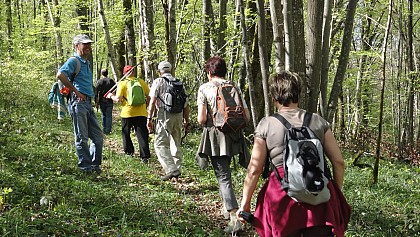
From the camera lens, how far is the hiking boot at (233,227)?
180 inches

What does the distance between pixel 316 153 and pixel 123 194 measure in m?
3.46

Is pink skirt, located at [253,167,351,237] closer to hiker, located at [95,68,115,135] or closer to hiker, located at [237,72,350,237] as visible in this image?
hiker, located at [237,72,350,237]

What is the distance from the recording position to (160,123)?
22.8 ft

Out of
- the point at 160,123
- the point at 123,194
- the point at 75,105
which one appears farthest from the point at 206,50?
the point at 123,194

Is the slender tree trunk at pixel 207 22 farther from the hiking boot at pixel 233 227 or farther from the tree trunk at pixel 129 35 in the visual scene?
the hiking boot at pixel 233 227

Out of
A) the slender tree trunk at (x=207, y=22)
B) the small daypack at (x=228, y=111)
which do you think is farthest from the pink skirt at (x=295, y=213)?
the slender tree trunk at (x=207, y=22)

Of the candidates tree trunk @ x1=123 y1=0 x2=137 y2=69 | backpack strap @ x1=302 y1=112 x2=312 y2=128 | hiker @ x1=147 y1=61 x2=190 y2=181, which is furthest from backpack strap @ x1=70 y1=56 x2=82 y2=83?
tree trunk @ x1=123 y1=0 x2=137 y2=69

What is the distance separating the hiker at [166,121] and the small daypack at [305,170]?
4.28 meters

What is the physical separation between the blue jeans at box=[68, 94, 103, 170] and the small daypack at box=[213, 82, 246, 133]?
2.55 m

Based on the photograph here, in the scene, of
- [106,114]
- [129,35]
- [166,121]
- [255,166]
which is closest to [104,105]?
[106,114]

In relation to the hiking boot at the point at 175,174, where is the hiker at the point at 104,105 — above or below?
above

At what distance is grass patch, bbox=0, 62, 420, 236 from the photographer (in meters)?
4.14

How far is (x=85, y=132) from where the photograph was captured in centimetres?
627

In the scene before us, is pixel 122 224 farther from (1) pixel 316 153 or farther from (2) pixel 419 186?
(2) pixel 419 186
